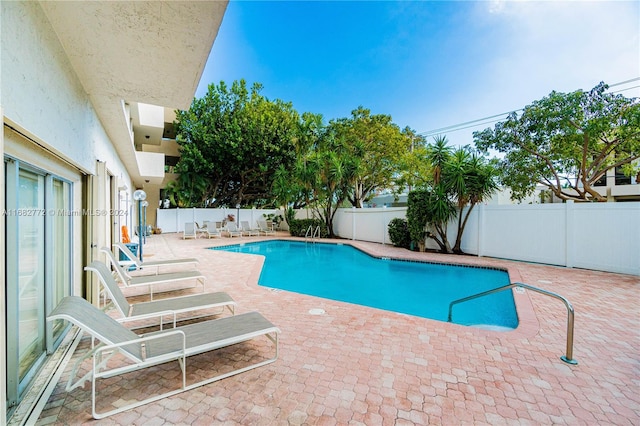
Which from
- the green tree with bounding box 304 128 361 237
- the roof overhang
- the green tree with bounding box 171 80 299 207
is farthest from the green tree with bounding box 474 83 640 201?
the green tree with bounding box 171 80 299 207

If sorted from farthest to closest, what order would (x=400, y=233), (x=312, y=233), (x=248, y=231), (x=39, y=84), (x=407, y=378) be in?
1. (x=248, y=231)
2. (x=312, y=233)
3. (x=400, y=233)
4. (x=407, y=378)
5. (x=39, y=84)

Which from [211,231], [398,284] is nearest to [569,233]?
[398,284]

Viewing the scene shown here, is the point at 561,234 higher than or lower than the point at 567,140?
lower

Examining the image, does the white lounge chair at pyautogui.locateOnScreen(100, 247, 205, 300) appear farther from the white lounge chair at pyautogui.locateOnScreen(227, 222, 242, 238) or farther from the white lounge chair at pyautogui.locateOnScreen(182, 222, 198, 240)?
the white lounge chair at pyautogui.locateOnScreen(227, 222, 242, 238)

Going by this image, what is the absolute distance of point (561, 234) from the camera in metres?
9.08

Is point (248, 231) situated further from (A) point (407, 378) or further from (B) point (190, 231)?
(A) point (407, 378)

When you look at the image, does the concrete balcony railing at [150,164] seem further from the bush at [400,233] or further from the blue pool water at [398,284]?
the bush at [400,233]

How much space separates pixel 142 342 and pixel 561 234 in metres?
11.0

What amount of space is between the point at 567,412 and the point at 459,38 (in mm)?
19558

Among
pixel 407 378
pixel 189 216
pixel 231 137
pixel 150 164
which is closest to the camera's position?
pixel 407 378

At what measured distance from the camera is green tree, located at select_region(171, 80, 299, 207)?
2194 centimetres

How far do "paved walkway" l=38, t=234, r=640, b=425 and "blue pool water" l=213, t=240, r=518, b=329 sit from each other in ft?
4.67

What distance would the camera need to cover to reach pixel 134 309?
416 centimetres

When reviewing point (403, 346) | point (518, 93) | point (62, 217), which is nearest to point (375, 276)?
point (403, 346)
